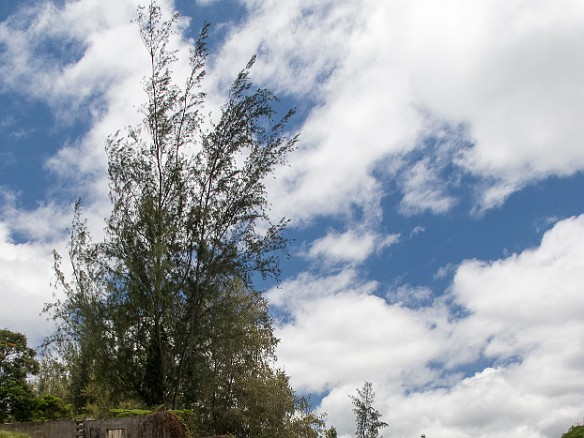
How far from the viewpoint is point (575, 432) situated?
29172 mm

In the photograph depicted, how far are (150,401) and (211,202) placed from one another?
7714 millimetres

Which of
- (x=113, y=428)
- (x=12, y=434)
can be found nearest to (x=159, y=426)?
(x=113, y=428)

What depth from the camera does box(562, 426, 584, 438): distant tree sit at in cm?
2869

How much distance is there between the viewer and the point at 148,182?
86.5ft

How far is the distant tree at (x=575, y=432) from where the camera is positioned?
28.7 meters

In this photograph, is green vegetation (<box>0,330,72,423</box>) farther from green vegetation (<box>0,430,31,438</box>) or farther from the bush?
the bush

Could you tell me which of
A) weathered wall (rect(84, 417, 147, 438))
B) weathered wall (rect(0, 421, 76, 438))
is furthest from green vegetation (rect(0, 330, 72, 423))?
weathered wall (rect(84, 417, 147, 438))

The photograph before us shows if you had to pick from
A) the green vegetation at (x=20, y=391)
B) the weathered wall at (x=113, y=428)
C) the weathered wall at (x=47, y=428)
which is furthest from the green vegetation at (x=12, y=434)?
the green vegetation at (x=20, y=391)

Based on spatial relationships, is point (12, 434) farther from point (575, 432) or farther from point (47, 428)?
point (575, 432)

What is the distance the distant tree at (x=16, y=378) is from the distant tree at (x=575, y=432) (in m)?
27.8

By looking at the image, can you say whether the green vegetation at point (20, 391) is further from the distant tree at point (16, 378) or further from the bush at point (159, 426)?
the bush at point (159, 426)

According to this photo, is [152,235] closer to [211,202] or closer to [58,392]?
[211,202]

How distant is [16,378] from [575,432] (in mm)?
31747

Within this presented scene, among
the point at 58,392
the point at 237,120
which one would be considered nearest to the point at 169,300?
the point at 237,120
